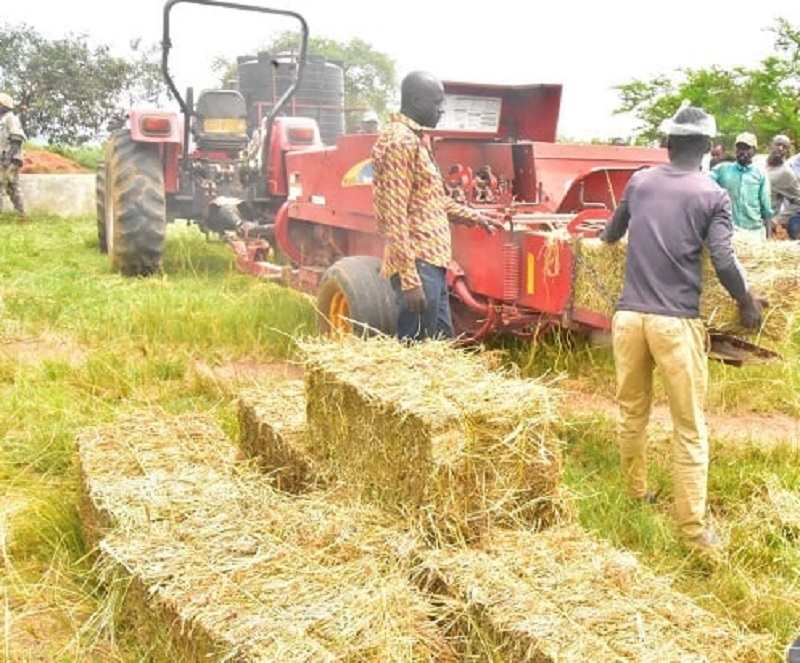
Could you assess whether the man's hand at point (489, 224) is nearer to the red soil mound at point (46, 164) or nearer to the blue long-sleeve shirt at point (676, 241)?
the blue long-sleeve shirt at point (676, 241)

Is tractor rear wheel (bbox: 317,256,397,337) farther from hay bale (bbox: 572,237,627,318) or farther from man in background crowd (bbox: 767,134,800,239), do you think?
man in background crowd (bbox: 767,134,800,239)

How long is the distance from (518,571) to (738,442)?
2.77m

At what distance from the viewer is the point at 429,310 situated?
501 centimetres

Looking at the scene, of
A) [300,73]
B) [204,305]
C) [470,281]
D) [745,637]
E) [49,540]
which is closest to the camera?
[745,637]

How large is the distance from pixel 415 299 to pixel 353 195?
2.48m

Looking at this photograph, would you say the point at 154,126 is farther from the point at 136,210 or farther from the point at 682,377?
the point at 682,377

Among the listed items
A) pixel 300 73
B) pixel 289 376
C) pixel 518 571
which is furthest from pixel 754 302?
pixel 300 73

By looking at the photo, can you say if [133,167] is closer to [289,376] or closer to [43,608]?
[289,376]

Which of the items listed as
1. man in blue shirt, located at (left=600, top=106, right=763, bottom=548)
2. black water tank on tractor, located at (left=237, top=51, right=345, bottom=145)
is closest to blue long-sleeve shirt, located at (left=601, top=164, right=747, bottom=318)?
man in blue shirt, located at (left=600, top=106, right=763, bottom=548)

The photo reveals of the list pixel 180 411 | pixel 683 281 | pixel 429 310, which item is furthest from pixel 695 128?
pixel 180 411

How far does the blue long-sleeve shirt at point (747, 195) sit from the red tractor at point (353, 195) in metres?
2.03

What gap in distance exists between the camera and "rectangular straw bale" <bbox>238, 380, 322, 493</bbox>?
3.81m

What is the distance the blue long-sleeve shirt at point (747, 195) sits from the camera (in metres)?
8.47

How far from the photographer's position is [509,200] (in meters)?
6.52
